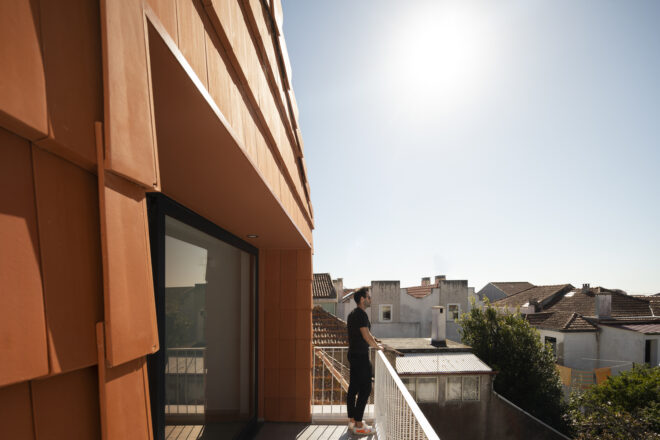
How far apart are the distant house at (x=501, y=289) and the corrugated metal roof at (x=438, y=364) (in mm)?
24134

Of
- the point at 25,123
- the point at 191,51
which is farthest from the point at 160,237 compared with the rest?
the point at 25,123

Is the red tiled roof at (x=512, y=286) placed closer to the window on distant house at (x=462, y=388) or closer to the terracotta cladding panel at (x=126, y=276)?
the window on distant house at (x=462, y=388)

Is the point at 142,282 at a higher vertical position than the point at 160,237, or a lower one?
lower

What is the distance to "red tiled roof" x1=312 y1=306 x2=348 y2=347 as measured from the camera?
320 inches

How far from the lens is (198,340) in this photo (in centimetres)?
242

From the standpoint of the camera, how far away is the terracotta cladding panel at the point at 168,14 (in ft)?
2.49

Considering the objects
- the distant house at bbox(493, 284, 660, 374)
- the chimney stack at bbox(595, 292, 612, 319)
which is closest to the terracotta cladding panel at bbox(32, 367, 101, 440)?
the distant house at bbox(493, 284, 660, 374)

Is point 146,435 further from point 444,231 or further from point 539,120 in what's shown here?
point 444,231

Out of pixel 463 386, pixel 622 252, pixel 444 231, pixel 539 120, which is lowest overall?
pixel 463 386

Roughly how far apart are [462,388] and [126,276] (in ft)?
49.5

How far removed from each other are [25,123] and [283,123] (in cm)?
202

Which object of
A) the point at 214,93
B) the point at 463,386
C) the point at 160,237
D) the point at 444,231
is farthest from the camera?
the point at 444,231

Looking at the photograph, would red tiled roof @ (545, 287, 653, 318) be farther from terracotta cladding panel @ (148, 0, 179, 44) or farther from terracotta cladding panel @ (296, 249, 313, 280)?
terracotta cladding panel @ (148, 0, 179, 44)

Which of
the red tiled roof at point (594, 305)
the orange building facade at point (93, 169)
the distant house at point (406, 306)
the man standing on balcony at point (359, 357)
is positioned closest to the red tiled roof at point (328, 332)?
the man standing on balcony at point (359, 357)
